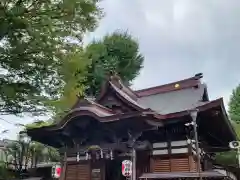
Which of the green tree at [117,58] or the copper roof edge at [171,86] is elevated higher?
the green tree at [117,58]

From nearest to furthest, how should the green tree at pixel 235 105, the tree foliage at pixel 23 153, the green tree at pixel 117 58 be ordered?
the tree foliage at pixel 23 153 → the green tree at pixel 117 58 → the green tree at pixel 235 105

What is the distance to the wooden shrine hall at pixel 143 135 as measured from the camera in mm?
11828

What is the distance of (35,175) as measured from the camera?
18.0 metres

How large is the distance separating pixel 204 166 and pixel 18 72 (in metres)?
9.87

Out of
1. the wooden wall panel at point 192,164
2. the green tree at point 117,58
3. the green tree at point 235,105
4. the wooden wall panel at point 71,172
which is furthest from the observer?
the green tree at point 235,105

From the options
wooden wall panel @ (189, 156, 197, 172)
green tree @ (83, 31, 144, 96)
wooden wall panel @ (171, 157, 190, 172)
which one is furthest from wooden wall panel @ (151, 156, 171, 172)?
green tree @ (83, 31, 144, 96)

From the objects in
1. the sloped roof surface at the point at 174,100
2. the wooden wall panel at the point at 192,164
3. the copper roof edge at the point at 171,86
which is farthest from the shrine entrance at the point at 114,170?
the copper roof edge at the point at 171,86

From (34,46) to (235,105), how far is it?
28.1 meters

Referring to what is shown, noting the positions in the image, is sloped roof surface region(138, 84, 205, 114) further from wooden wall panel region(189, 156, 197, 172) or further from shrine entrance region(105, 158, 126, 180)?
shrine entrance region(105, 158, 126, 180)

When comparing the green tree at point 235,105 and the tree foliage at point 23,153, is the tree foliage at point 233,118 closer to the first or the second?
the green tree at point 235,105

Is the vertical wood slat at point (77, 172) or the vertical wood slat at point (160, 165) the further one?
the vertical wood slat at point (77, 172)

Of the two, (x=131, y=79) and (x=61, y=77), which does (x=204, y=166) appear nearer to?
(x=61, y=77)

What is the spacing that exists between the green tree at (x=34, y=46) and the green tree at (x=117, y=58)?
1641 centimetres

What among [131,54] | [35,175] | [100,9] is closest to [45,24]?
[100,9]
